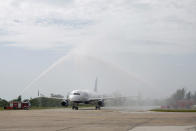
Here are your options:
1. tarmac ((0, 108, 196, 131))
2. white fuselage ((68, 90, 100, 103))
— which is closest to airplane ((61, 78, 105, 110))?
white fuselage ((68, 90, 100, 103))

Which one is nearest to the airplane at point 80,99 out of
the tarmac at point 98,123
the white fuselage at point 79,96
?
the white fuselage at point 79,96

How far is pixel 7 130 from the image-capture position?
68.8 feet

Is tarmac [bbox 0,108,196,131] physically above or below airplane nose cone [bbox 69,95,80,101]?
below

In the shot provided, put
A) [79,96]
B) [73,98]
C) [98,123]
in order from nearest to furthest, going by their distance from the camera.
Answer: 1. [98,123]
2. [73,98]
3. [79,96]

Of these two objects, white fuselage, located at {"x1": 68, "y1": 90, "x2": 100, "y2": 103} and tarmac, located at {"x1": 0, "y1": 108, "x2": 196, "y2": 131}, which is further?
white fuselage, located at {"x1": 68, "y1": 90, "x2": 100, "y2": 103}

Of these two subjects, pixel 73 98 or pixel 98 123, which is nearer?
pixel 98 123

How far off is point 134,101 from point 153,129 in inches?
2222

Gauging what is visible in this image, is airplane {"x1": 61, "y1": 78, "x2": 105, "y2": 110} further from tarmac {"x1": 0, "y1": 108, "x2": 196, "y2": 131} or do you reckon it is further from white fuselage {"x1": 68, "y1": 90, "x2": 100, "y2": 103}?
tarmac {"x1": 0, "y1": 108, "x2": 196, "y2": 131}

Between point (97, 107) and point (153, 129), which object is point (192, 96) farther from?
point (153, 129)

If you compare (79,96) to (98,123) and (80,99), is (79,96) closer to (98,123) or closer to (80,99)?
(80,99)

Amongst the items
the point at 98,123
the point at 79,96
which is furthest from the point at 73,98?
the point at 98,123

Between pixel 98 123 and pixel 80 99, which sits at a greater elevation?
pixel 80 99

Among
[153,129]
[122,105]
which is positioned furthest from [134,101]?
[153,129]

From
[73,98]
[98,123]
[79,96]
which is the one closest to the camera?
[98,123]
